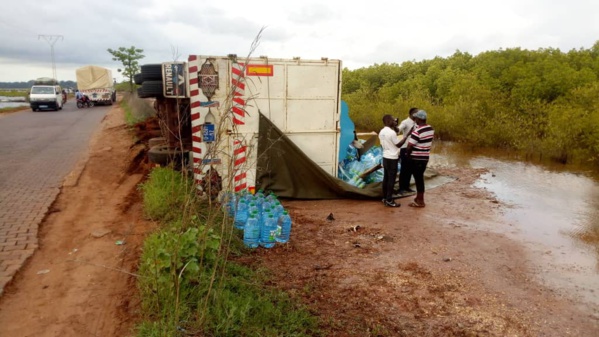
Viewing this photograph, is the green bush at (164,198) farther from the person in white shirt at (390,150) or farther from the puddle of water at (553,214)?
the puddle of water at (553,214)

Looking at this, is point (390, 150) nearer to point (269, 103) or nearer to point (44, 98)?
point (269, 103)

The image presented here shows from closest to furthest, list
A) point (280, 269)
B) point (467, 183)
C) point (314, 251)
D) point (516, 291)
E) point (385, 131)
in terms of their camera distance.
A: point (516, 291), point (280, 269), point (314, 251), point (385, 131), point (467, 183)

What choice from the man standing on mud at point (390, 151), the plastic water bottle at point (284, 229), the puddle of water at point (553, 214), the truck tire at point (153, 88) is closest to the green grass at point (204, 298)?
the plastic water bottle at point (284, 229)

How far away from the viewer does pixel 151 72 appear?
840 centimetres

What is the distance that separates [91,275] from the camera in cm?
476

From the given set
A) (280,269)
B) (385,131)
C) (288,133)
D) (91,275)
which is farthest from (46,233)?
(385,131)

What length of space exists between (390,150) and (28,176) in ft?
25.3

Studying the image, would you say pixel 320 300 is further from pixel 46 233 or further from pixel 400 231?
pixel 46 233

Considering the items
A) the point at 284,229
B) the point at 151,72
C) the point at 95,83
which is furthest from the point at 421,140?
the point at 95,83

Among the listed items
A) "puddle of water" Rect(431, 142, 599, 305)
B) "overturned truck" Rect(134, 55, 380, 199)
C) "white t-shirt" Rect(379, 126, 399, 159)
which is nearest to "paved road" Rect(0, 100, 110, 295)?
"overturned truck" Rect(134, 55, 380, 199)

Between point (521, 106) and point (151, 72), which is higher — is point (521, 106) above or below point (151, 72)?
below

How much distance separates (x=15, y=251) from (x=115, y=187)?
10.7 ft

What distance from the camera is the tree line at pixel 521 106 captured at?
42.1 feet

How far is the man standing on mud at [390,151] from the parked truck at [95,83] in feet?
98.5
